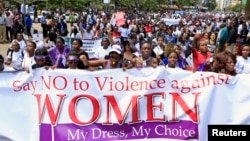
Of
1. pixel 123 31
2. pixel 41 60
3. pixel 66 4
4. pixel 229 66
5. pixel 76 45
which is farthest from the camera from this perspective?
pixel 66 4

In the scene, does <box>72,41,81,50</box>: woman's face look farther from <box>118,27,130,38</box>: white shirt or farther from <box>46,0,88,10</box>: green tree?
<box>46,0,88,10</box>: green tree

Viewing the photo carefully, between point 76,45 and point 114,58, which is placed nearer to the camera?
point 114,58

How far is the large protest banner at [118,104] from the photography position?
525 cm

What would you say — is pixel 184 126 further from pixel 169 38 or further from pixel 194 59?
pixel 169 38

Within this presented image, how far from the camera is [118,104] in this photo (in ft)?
17.7

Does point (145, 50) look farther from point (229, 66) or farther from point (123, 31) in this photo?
point (123, 31)

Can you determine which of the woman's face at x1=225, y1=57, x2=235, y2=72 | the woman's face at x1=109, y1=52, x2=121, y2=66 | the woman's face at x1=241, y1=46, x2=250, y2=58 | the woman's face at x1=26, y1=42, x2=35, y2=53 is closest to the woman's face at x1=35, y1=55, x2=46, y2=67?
the woman's face at x1=26, y1=42, x2=35, y2=53

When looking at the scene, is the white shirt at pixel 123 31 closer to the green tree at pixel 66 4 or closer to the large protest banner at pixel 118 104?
the large protest banner at pixel 118 104

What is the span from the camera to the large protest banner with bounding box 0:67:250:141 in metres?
5.25

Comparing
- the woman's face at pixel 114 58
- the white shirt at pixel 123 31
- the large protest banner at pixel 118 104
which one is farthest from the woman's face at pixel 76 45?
the white shirt at pixel 123 31

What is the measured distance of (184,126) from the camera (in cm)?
529

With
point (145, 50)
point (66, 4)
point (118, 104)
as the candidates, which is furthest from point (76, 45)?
point (66, 4)

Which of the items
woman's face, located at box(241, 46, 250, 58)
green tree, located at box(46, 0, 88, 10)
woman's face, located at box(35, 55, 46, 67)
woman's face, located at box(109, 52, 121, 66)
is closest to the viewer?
woman's face, located at box(109, 52, 121, 66)

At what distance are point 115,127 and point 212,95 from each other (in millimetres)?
1204
